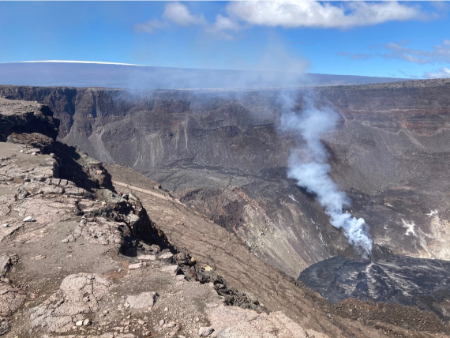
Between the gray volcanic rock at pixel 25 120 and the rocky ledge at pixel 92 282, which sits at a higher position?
the gray volcanic rock at pixel 25 120

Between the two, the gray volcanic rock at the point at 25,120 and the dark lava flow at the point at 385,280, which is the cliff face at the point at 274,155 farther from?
the gray volcanic rock at the point at 25,120

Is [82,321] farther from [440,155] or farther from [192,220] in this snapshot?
[440,155]

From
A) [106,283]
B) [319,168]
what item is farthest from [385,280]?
[106,283]

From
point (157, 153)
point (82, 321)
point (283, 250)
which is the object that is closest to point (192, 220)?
point (283, 250)

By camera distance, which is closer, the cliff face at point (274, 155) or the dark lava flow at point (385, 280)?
the dark lava flow at point (385, 280)

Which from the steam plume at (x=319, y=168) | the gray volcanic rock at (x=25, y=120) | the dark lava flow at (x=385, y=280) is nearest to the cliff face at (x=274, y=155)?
the steam plume at (x=319, y=168)

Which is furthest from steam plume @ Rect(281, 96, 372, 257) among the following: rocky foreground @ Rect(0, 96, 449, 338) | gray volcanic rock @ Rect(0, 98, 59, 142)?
gray volcanic rock @ Rect(0, 98, 59, 142)

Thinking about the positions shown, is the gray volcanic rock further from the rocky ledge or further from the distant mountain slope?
the distant mountain slope
